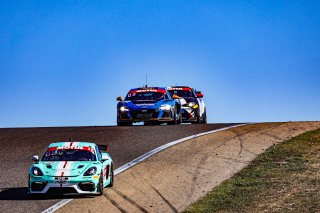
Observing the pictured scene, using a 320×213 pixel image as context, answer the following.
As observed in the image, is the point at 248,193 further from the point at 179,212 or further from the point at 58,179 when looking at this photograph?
the point at 58,179

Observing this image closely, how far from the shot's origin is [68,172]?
19.2 meters

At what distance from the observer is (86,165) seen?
19.5m

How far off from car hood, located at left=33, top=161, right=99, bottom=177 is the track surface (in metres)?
0.63

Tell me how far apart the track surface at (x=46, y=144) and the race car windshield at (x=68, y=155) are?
3.01 feet

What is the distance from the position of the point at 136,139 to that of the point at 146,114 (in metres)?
4.82

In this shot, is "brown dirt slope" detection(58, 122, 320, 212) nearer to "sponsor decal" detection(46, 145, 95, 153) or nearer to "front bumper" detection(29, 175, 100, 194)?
"front bumper" detection(29, 175, 100, 194)

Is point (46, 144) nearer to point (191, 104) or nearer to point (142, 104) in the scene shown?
point (142, 104)

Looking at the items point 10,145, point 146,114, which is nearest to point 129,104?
point 146,114

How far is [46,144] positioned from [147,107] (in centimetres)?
632

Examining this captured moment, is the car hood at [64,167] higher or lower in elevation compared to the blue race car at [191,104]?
lower

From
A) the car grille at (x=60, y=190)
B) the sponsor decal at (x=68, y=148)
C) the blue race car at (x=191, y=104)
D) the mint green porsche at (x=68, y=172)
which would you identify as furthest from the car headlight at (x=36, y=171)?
the blue race car at (x=191, y=104)

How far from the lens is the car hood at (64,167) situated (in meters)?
19.1

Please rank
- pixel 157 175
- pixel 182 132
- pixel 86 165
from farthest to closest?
pixel 182 132 < pixel 157 175 < pixel 86 165

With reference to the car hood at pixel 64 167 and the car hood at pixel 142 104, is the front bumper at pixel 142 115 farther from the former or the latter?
the car hood at pixel 64 167
